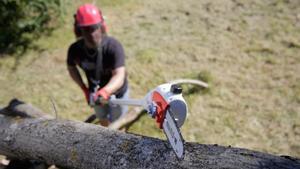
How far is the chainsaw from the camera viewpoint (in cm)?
227

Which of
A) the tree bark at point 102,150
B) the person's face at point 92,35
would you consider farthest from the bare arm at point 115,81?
the tree bark at point 102,150

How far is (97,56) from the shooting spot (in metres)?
4.52

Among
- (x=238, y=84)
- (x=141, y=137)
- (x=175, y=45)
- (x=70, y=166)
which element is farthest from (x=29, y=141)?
(x=175, y=45)

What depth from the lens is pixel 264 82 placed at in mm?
6219

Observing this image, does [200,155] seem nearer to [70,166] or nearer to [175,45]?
[70,166]

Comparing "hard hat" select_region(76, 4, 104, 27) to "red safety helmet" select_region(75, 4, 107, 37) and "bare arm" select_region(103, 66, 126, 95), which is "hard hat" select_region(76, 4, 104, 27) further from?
"bare arm" select_region(103, 66, 126, 95)

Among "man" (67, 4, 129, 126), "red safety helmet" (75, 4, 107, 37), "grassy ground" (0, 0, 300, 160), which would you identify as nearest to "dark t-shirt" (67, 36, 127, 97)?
"man" (67, 4, 129, 126)

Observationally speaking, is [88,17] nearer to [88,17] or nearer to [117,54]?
[88,17]

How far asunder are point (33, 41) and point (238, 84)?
12.6 ft

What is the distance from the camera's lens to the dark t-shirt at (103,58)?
4492 millimetres

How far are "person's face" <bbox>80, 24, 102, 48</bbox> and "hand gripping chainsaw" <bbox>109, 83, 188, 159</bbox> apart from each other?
5.53ft

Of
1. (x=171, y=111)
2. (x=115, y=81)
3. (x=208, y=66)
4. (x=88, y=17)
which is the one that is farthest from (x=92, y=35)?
(x=208, y=66)

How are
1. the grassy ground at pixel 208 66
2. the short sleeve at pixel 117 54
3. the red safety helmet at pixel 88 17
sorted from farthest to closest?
1. the grassy ground at pixel 208 66
2. the short sleeve at pixel 117 54
3. the red safety helmet at pixel 88 17

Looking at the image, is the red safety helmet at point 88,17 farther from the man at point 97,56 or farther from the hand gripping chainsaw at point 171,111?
the hand gripping chainsaw at point 171,111
